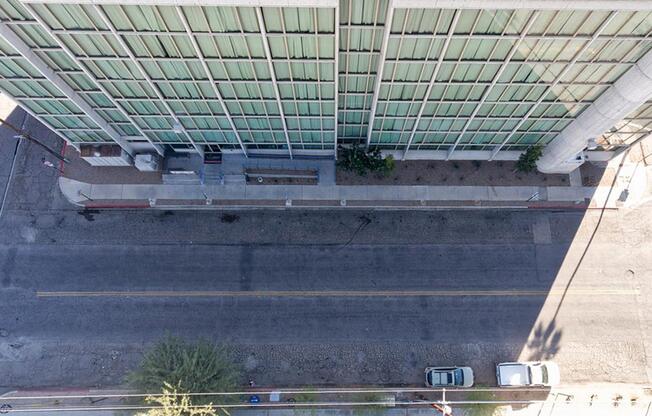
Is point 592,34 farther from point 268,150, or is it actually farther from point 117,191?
point 117,191

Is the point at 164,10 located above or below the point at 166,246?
above

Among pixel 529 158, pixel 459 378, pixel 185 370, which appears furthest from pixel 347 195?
pixel 185 370

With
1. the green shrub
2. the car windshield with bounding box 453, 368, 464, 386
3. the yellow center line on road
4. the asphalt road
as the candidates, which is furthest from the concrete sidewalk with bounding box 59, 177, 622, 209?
the car windshield with bounding box 453, 368, 464, 386

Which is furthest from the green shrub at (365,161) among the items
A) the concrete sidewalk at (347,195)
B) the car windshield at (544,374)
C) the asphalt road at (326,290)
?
the car windshield at (544,374)

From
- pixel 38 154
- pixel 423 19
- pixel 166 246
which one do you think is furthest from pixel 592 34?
pixel 38 154

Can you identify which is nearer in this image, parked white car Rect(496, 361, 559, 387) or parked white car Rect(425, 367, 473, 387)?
parked white car Rect(496, 361, 559, 387)

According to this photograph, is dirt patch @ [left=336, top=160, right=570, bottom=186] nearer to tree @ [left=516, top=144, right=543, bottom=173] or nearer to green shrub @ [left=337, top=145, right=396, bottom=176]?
tree @ [left=516, top=144, right=543, bottom=173]
